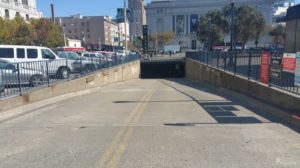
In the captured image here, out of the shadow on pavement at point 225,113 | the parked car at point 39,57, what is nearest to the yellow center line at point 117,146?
the shadow on pavement at point 225,113

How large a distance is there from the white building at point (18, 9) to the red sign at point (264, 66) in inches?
2109

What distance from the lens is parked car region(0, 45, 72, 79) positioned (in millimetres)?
12170

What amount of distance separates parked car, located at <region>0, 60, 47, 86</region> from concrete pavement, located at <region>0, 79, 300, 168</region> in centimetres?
147

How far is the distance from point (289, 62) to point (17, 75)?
8.44 metres

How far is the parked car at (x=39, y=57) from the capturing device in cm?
1217

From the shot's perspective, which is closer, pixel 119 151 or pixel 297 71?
pixel 119 151

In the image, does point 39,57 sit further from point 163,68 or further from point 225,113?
point 163,68

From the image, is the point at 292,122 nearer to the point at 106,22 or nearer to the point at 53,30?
the point at 53,30

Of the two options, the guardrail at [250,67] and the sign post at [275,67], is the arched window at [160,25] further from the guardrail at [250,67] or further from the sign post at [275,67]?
the sign post at [275,67]

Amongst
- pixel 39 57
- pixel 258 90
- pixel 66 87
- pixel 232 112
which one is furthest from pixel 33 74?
pixel 258 90

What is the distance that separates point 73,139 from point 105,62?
15.4 metres

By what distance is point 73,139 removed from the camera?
5977 mm

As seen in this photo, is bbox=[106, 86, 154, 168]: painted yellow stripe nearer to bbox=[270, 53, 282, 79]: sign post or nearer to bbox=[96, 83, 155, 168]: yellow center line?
bbox=[96, 83, 155, 168]: yellow center line

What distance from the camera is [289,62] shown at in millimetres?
8102
